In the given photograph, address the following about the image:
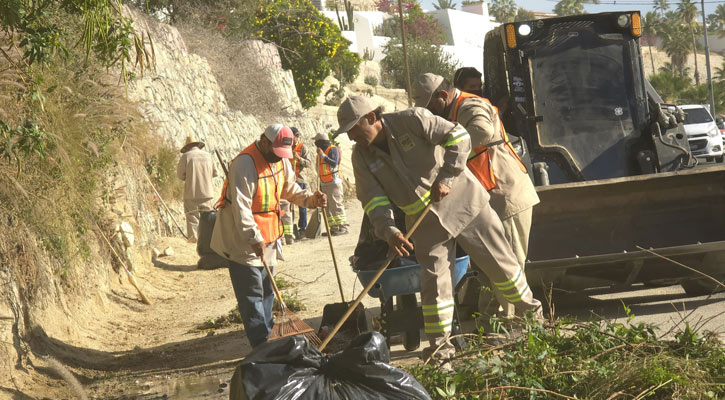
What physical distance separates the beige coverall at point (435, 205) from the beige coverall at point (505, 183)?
20.0 inches

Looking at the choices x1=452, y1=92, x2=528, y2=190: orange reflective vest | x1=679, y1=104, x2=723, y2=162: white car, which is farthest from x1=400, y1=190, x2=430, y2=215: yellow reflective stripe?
x1=679, y1=104, x2=723, y2=162: white car

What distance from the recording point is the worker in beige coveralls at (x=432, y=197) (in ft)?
18.6

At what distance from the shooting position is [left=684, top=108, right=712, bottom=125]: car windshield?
83.6 feet

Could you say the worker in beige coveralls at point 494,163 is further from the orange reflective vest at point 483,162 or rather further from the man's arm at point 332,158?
the man's arm at point 332,158

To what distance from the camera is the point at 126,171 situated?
13.3 metres

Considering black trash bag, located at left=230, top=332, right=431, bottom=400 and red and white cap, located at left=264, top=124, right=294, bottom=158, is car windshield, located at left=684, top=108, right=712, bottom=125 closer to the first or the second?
red and white cap, located at left=264, top=124, right=294, bottom=158

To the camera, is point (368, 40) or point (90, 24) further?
point (368, 40)

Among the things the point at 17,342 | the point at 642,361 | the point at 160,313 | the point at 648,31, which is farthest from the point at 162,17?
the point at 648,31

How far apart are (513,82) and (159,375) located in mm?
4498

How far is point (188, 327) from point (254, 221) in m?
2.94

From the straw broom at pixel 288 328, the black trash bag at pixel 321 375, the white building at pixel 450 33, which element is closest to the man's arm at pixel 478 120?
the straw broom at pixel 288 328

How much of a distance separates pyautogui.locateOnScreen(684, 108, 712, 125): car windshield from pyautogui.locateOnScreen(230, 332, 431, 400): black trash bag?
23545 millimetres

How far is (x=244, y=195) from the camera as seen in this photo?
6734 millimetres

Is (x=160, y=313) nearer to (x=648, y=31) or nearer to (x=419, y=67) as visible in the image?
(x=419, y=67)
